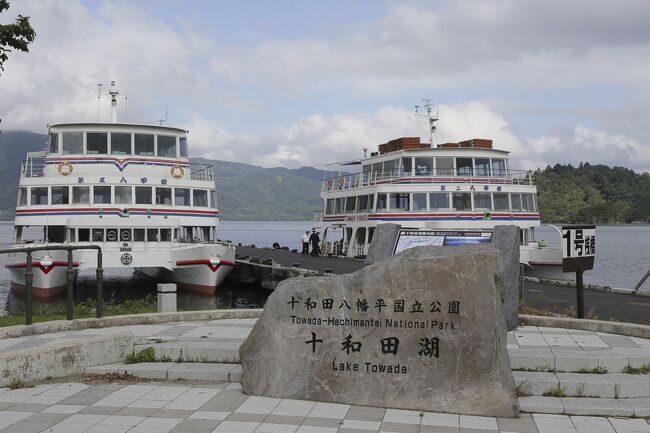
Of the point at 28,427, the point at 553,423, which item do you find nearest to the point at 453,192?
the point at 553,423

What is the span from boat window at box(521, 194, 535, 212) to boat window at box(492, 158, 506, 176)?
4.99 feet

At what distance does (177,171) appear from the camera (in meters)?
29.7

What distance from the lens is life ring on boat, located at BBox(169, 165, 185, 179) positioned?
97.1ft

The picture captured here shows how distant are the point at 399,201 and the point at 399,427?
95.3 ft

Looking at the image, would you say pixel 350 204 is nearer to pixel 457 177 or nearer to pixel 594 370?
pixel 457 177

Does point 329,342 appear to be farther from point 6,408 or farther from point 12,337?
point 12,337

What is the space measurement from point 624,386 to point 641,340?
3.02m

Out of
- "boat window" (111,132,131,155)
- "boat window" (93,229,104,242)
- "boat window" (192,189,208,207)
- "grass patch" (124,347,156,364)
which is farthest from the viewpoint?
"boat window" (192,189,208,207)

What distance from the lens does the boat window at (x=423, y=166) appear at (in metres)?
35.3

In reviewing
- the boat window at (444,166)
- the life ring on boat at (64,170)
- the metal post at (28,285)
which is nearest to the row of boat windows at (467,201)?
the boat window at (444,166)

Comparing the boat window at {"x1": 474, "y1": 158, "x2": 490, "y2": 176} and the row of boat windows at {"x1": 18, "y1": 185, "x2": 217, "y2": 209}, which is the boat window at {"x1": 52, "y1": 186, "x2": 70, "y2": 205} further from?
the boat window at {"x1": 474, "y1": 158, "x2": 490, "y2": 176}

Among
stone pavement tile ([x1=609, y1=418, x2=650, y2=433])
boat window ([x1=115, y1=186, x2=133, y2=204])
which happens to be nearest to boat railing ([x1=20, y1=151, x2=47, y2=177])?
boat window ([x1=115, y1=186, x2=133, y2=204])

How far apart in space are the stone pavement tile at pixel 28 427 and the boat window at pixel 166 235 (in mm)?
22491

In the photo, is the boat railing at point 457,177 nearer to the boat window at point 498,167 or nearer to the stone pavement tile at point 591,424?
the boat window at point 498,167
